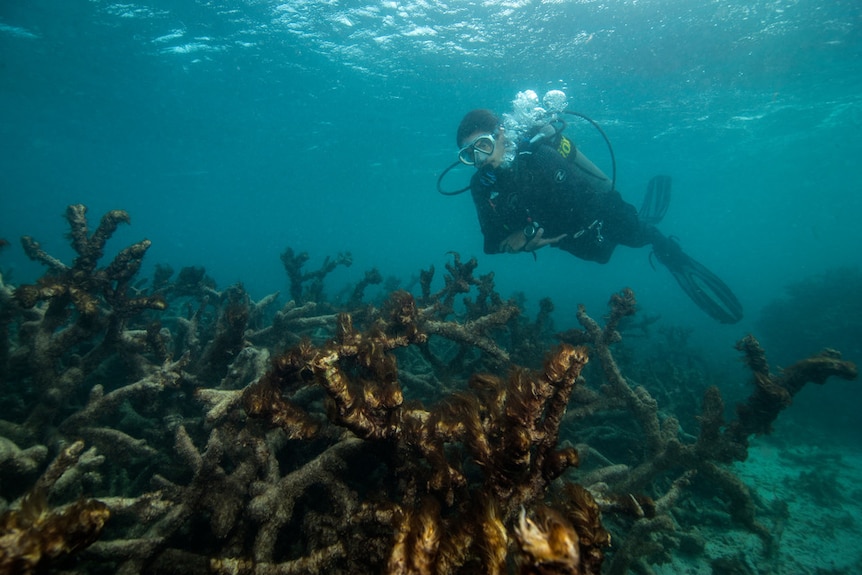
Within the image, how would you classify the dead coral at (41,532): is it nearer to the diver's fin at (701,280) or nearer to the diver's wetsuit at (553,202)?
the diver's wetsuit at (553,202)

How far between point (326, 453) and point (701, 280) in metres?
12.4

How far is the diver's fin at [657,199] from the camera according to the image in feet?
45.7

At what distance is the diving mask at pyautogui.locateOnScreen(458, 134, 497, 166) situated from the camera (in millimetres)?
7609

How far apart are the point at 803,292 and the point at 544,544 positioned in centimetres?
2564

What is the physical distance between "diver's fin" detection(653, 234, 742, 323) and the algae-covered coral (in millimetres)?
6988

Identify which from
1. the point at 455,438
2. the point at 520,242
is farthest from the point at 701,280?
the point at 455,438

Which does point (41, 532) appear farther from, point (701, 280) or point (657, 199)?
point (657, 199)

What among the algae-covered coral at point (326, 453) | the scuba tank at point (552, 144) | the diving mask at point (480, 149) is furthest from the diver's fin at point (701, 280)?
the algae-covered coral at point (326, 453)

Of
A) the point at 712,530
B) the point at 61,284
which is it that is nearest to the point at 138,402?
the point at 61,284

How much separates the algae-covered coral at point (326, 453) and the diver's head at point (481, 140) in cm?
372

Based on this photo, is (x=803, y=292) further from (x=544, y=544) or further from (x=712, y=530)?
(x=544, y=544)

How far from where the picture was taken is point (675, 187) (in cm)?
6038

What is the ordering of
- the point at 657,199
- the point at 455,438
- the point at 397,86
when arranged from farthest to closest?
the point at 397,86 → the point at 657,199 → the point at 455,438

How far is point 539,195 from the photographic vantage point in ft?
27.0
